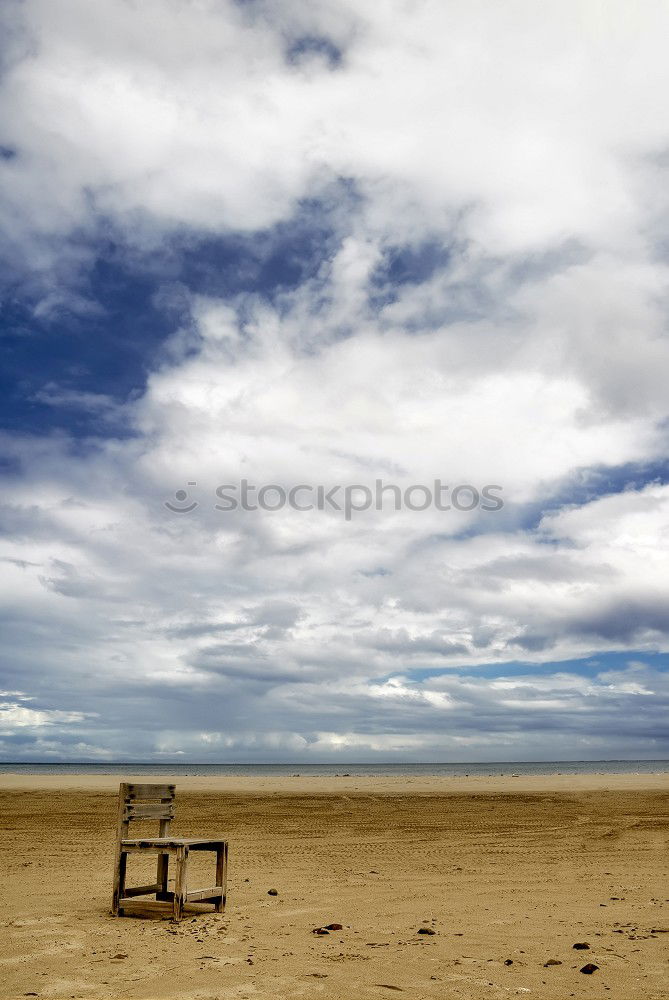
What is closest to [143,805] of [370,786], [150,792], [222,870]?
[150,792]

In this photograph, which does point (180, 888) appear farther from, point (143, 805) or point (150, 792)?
point (150, 792)

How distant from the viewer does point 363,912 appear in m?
9.11

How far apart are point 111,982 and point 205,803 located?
16.0m

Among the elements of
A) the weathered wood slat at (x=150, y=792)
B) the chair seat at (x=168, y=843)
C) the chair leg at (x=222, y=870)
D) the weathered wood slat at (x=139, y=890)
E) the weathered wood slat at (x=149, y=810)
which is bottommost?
the weathered wood slat at (x=139, y=890)

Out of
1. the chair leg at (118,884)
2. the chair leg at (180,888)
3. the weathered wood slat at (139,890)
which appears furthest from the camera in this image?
the weathered wood slat at (139,890)

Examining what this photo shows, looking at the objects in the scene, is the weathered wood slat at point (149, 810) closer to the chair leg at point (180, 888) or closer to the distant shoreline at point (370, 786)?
the chair leg at point (180, 888)

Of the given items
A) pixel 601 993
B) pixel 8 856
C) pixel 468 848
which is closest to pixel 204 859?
pixel 8 856

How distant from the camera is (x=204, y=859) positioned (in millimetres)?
13930

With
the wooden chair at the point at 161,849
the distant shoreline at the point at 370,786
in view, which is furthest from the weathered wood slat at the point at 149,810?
the distant shoreline at the point at 370,786

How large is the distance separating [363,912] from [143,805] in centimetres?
271

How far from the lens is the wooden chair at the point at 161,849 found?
335 inches

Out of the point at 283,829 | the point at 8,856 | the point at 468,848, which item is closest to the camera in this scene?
the point at 8,856

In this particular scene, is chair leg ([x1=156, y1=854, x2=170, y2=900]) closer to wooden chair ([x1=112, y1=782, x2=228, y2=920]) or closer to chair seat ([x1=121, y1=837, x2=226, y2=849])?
wooden chair ([x1=112, y1=782, x2=228, y2=920])

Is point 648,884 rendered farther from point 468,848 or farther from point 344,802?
point 344,802
